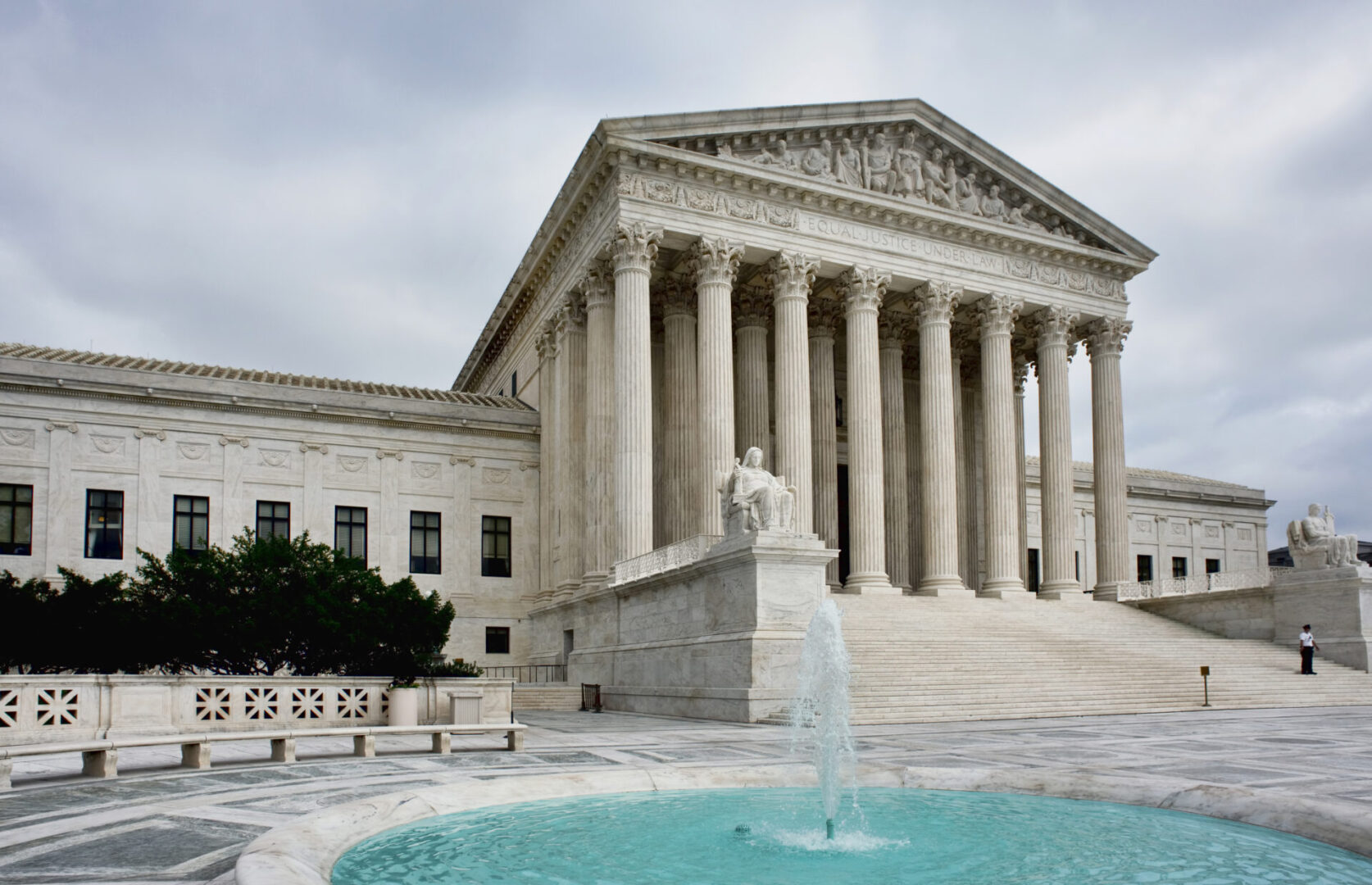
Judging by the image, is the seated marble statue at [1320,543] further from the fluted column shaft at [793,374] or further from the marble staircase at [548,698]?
the marble staircase at [548,698]

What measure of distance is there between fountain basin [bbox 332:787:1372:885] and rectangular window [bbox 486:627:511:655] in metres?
29.3

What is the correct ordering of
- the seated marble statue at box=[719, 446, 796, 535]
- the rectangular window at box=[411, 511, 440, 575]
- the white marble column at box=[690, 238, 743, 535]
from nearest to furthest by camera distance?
1. the seated marble statue at box=[719, 446, 796, 535]
2. the white marble column at box=[690, 238, 743, 535]
3. the rectangular window at box=[411, 511, 440, 575]

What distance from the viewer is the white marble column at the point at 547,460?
38594 mm

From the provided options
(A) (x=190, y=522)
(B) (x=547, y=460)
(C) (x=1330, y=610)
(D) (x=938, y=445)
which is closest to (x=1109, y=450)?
(D) (x=938, y=445)

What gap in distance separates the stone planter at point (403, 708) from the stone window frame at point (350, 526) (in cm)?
2095

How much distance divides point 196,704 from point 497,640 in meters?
22.9

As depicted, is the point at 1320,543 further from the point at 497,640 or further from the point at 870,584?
the point at 497,640

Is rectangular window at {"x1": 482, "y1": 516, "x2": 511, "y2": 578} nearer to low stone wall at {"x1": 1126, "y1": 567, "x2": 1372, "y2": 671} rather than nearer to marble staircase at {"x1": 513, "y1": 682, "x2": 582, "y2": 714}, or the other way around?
marble staircase at {"x1": 513, "y1": 682, "x2": 582, "y2": 714}

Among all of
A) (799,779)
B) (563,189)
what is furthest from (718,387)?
(799,779)

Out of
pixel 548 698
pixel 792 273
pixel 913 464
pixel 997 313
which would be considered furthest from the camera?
pixel 913 464

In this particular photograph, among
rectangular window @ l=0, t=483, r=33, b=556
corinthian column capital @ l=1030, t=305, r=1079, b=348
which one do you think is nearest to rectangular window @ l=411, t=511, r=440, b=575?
rectangular window @ l=0, t=483, r=33, b=556

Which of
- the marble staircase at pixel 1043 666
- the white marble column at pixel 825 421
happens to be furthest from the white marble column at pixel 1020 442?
the marble staircase at pixel 1043 666

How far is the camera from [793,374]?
34.1m

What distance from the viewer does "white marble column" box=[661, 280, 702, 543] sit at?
122ft
